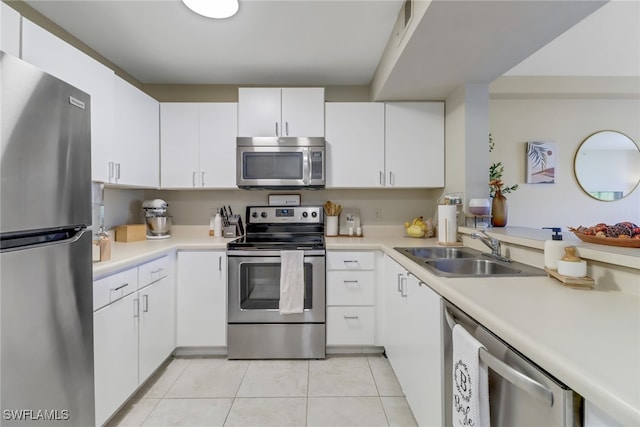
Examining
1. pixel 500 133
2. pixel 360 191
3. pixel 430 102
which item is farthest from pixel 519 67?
pixel 360 191

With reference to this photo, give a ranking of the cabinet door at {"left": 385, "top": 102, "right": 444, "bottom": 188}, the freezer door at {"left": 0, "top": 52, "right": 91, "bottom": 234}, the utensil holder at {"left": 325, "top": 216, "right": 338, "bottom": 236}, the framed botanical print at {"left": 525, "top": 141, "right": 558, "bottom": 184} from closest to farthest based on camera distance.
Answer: the freezer door at {"left": 0, "top": 52, "right": 91, "bottom": 234} → the cabinet door at {"left": 385, "top": 102, "right": 444, "bottom": 188} → the utensil holder at {"left": 325, "top": 216, "right": 338, "bottom": 236} → the framed botanical print at {"left": 525, "top": 141, "right": 558, "bottom": 184}

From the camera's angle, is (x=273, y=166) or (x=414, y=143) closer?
(x=273, y=166)

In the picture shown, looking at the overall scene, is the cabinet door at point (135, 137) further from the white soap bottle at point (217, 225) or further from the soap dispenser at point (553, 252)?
the soap dispenser at point (553, 252)

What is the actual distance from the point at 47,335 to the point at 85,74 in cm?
145

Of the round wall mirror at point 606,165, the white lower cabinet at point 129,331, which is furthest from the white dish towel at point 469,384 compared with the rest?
the round wall mirror at point 606,165

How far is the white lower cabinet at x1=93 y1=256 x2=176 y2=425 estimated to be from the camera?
4.68 ft

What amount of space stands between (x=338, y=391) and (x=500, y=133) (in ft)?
9.43

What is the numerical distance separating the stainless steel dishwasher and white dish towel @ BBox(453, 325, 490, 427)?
0.10 feet

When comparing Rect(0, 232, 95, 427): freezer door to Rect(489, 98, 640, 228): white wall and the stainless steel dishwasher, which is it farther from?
Rect(489, 98, 640, 228): white wall

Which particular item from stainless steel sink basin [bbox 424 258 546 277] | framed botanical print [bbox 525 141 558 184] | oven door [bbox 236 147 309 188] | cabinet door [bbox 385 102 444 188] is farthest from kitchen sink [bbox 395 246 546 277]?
framed botanical print [bbox 525 141 558 184]

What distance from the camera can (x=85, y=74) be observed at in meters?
1.62

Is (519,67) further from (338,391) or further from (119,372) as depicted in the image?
(119,372)

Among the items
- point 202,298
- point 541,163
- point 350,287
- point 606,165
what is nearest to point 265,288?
point 202,298

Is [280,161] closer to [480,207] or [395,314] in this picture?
[395,314]
